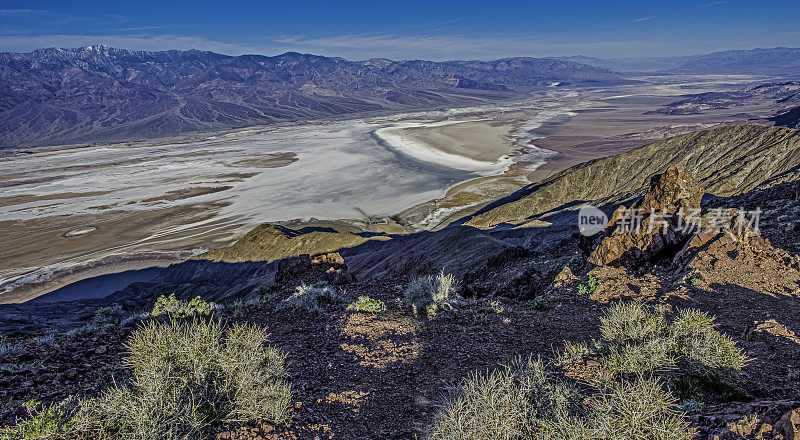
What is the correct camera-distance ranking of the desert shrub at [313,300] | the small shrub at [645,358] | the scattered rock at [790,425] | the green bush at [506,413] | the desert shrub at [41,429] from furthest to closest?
the desert shrub at [313,300] < the small shrub at [645,358] < the desert shrub at [41,429] < the green bush at [506,413] < the scattered rock at [790,425]

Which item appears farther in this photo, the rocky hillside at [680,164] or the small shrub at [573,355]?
the rocky hillside at [680,164]

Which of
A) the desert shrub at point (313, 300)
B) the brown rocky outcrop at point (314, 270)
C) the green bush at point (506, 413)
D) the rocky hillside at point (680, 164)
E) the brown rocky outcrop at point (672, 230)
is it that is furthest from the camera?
the rocky hillside at point (680, 164)

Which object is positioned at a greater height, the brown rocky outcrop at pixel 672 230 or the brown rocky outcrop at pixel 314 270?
the brown rocky outcrop at pixel 672 230

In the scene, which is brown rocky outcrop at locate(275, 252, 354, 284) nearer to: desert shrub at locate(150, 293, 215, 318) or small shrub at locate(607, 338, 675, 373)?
desert shrub at locate(150, 293, 215, 318)

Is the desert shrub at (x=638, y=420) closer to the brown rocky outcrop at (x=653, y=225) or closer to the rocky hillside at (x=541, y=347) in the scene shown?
the rocky hillside at (x=541, y=347)

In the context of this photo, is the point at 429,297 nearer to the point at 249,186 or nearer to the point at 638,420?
the point at 638,420

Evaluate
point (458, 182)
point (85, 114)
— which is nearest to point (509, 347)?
point (458, 182)

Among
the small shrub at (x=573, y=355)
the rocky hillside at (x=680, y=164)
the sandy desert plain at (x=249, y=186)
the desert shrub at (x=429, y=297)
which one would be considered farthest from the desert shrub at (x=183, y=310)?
the sandy desert plain at (x=249, y=186)
